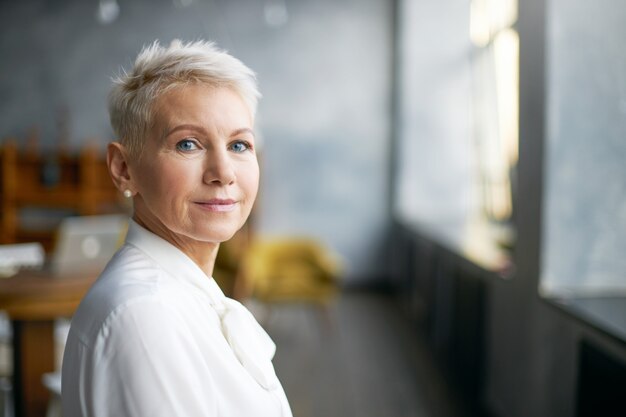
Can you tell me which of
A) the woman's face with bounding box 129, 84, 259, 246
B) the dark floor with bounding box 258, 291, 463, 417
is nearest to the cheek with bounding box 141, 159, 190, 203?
the woman's face with bounding box 129, 84, 259, 246

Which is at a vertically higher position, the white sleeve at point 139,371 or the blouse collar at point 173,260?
the blouse collar at point 173,260

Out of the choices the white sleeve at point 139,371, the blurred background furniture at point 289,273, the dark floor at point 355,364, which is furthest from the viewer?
the blurred background furniture at point 289,273

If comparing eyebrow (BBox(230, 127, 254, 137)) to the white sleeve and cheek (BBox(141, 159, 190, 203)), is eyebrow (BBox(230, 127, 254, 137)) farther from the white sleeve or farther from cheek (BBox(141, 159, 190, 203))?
the white sleeve

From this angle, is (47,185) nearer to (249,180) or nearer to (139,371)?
(249,180)

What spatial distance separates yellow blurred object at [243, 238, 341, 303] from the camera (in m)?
5.16

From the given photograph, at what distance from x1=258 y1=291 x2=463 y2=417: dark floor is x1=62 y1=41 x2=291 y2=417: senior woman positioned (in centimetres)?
295

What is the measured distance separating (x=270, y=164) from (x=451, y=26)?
273 centimetres

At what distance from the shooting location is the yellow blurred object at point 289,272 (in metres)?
5.16

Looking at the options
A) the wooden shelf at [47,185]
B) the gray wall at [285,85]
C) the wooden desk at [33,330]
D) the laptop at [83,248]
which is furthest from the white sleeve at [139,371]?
the gray wall at [285,85]

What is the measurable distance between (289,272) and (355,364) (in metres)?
1.39

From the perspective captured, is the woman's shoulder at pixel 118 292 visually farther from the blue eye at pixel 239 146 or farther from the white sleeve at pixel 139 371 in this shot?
the blue eye at pixel 239 146

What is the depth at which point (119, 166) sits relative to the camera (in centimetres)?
99

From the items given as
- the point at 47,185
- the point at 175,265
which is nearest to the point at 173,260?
the point at 175,265

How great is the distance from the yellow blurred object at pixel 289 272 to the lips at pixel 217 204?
4248 mm
